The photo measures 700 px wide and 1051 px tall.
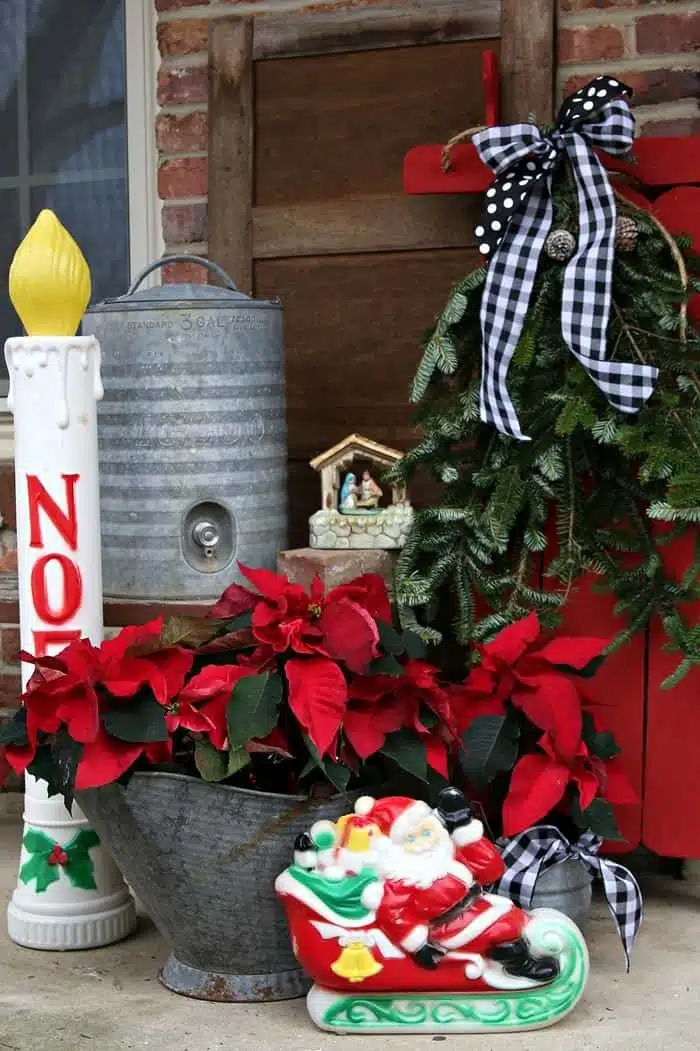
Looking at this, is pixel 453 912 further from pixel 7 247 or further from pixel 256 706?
pixel 7 247

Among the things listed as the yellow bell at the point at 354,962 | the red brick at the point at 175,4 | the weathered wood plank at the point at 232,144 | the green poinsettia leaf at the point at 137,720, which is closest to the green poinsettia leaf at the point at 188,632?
the green poinsettia leaf at the point at 137,720

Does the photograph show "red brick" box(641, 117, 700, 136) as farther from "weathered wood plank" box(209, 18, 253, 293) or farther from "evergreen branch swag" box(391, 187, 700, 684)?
"weathered wood plank" box(209, 18, 253, 293)

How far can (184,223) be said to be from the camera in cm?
360

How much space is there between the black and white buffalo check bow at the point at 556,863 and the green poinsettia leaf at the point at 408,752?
266mm

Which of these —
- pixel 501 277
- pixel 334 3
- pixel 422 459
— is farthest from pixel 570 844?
pixel 334 3

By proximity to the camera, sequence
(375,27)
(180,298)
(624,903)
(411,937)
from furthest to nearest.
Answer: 1. (375,27)
2. (180,298)
3. (624,903)
4. (411,937)

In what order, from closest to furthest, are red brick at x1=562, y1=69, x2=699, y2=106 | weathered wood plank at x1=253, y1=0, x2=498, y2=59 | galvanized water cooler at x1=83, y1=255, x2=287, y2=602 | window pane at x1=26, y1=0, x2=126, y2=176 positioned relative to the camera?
Result: galvanized water cooler at x1=83, y1=255, x2=287, y2=602
red brick at x1=562, y1=69, x2=699, y2=106
weathered wood plank at x1=253, y1=0, x2=498, y2=59
window pane at x1=26, y1=0, x2=126, y2=176

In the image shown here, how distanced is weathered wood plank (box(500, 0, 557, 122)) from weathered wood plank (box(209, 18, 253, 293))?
62 cm

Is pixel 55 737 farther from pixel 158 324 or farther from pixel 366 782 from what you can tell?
pixel 158 324

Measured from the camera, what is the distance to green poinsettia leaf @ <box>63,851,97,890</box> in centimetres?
282

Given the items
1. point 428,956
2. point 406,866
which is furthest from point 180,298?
point 428,956

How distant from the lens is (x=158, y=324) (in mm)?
3035

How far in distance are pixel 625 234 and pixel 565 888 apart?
121cm

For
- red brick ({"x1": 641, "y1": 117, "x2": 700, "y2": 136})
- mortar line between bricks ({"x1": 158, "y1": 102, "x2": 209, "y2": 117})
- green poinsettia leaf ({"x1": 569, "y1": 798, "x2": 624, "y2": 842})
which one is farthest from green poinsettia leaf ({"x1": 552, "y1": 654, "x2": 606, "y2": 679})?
mortar line between bricks ({"x1": 158, "y1": 102, "x2": 209, "y2": 117})
